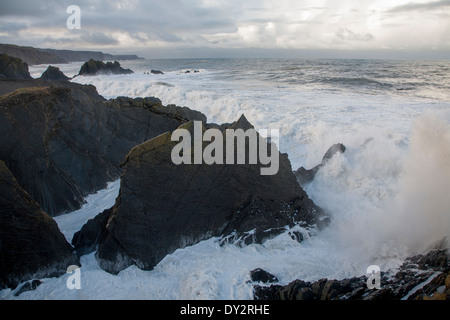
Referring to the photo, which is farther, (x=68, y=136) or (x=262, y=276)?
(x=68, y=136)

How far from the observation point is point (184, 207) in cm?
734

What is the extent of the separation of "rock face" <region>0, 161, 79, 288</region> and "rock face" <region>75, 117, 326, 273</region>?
77cm

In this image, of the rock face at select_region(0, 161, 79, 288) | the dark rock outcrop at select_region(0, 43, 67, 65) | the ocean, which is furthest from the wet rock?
the dark rock outcrop at select_region(0, 43, 67, 65)

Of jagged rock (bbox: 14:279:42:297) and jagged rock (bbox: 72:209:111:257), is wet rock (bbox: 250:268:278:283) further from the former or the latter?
jagged rock (bbox: 14:279:42:297)

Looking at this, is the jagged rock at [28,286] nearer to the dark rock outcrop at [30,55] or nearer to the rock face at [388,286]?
the rock face at [388,286]

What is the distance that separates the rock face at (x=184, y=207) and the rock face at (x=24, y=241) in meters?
0.77

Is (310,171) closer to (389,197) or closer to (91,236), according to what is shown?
(389,197)

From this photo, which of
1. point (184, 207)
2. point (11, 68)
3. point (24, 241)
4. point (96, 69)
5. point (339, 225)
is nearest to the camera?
point (24, 241)

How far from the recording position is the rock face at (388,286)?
5180 millimetres

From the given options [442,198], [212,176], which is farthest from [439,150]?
[212,176]

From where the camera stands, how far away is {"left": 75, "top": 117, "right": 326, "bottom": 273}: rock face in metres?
6.93

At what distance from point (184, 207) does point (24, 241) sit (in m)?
3.50

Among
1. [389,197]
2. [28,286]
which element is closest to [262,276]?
[28,286]

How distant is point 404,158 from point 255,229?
6.18m
